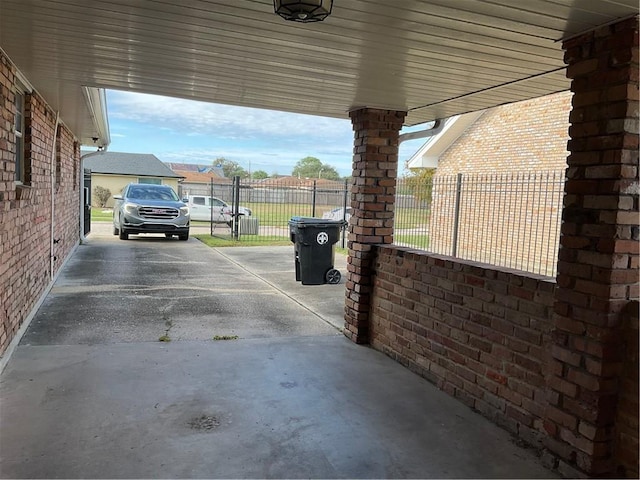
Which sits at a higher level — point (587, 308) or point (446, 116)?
point (446, 116)

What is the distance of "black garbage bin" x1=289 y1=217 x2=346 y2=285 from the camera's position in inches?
298

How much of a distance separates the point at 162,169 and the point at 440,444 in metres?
36.8

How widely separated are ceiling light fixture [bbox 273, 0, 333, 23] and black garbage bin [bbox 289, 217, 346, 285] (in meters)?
5.21

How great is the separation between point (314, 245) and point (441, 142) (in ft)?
27.7

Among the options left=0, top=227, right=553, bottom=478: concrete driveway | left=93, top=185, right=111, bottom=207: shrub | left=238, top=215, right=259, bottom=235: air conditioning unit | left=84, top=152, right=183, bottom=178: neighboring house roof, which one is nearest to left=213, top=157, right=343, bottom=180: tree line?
left=84, top=152, right=183, bottom=178: neighboring house roof

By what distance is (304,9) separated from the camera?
7.57 ft

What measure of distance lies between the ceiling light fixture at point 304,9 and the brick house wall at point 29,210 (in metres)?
2.93

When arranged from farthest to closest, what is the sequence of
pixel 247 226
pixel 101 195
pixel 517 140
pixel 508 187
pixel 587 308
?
pixel 101 195 < pixel 247 226 < pixel 517 140 < pixel 508 187 < pixel 587 308

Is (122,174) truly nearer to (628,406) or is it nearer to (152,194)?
(152,194)

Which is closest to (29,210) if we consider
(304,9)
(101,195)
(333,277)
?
(304,9)

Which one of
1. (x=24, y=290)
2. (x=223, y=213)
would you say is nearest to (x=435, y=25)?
(x=24, y=290)

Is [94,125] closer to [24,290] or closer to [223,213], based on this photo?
[24,290]

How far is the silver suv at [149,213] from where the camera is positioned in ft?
47.8

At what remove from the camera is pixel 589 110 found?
9.19ft
